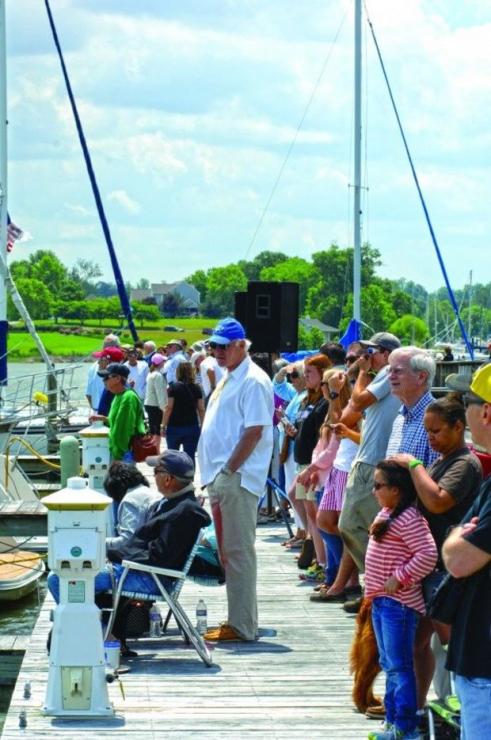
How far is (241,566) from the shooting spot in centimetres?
975

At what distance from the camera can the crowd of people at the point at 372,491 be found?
5121 mm

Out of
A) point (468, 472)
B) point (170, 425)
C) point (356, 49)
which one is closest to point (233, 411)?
point (468, 472)

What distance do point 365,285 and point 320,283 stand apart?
5.12 m

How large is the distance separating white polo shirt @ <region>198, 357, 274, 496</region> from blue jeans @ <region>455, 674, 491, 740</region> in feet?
15.4

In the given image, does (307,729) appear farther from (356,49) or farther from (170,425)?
(356,49)

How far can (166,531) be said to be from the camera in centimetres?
918

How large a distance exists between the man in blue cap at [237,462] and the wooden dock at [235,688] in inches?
14.4

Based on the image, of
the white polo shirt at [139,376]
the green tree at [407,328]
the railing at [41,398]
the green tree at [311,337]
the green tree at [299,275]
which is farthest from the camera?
the green tree at [299,275]

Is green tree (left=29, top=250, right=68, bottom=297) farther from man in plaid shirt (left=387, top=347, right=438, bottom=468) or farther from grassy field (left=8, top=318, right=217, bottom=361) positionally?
man in plaid shirt (left=387, top=347, right=438, bottom=468)

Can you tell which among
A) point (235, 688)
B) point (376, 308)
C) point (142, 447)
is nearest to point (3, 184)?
point (142, 447)

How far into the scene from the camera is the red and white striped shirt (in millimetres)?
7336

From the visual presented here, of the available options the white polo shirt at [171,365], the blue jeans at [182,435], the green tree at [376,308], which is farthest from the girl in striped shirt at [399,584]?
the green tree at [376,308]

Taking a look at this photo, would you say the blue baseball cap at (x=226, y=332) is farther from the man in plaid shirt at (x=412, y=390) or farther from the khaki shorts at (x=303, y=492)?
the khaki shorts at (x=303, y=492)

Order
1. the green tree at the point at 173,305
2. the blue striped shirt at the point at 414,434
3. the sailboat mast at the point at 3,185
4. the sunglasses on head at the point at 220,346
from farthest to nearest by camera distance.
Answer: the green tree at the point at 173,305 → the sailboat mast at the point at 3,185 → the sunglasses on head at the point at 220,346 → the blue striped shirt at the point at 414,434
